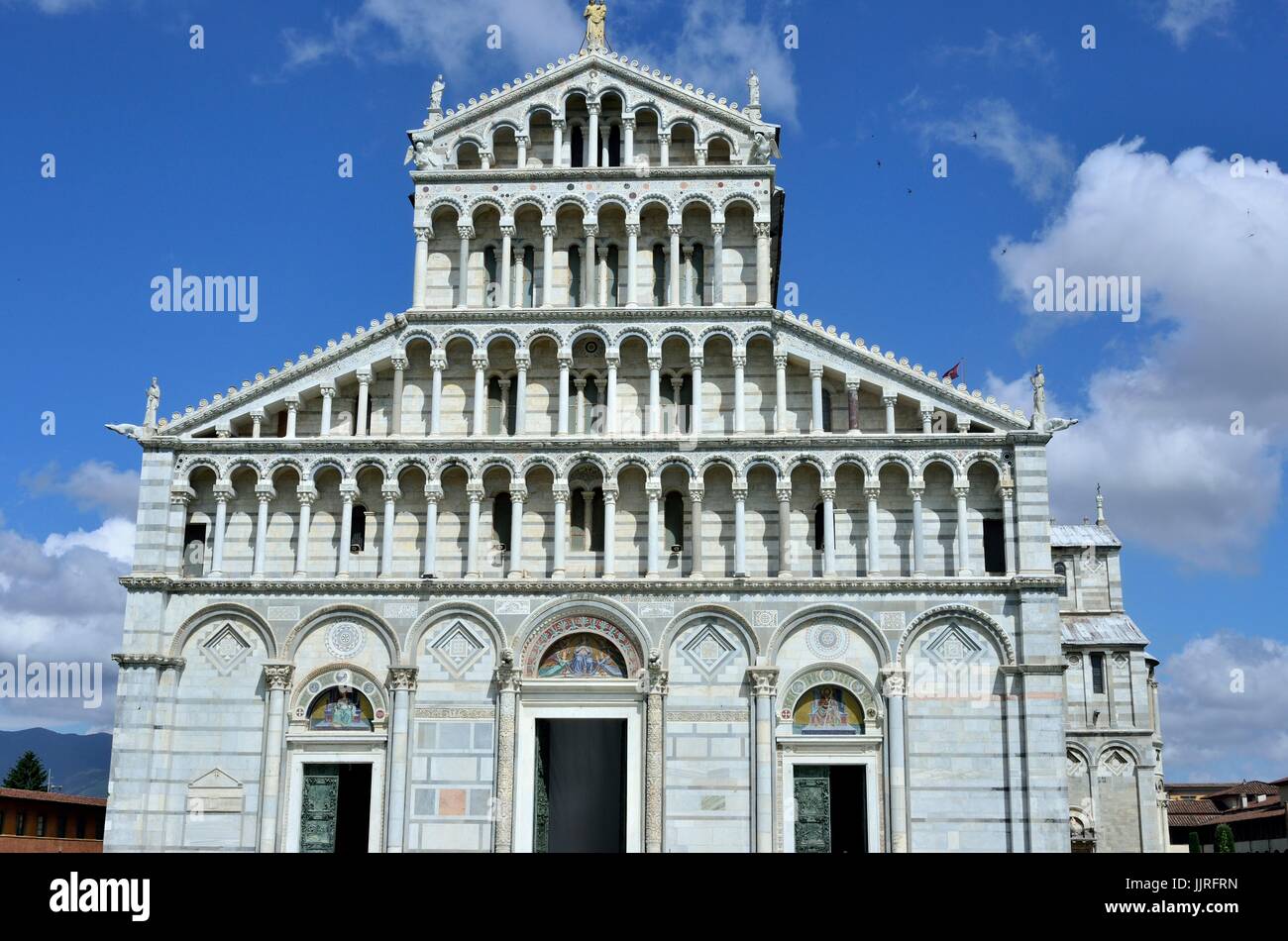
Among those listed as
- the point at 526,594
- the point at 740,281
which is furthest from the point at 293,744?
the point at 740,281

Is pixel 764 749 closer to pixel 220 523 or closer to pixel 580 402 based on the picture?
pixel 580 402

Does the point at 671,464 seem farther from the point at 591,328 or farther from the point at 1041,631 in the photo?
the point at 1041,631

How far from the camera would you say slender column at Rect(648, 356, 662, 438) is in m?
34.4

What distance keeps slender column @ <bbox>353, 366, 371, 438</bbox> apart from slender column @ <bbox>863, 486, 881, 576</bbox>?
41.7ft

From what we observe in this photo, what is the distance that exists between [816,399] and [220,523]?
15.3 metres

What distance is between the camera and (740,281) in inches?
1422

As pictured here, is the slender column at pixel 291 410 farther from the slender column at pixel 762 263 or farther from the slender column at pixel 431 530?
the slender column at pixel 762 263

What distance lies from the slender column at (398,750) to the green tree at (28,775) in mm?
48402

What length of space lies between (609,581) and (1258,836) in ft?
196

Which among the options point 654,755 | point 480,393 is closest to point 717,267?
point 480,393

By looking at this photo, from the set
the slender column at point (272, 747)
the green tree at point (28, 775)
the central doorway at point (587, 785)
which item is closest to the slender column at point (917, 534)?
the central doorway at point (587, 785)

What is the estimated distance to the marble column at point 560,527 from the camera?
1323 inches
